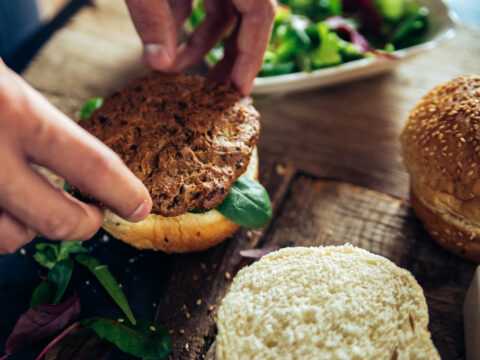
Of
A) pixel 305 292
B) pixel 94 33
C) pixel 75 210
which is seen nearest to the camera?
pixel 75 210

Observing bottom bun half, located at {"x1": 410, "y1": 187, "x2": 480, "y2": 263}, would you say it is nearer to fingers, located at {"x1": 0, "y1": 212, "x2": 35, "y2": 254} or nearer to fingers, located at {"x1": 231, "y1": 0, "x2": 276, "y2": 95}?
fingers, located at {"x1": 231, "y1": 0, "x2": 276, "y2": 95}

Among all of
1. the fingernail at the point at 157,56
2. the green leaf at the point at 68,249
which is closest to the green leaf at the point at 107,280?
the green leaf at the point at 68,249

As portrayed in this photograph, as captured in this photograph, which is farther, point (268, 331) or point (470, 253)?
point (470, 253)

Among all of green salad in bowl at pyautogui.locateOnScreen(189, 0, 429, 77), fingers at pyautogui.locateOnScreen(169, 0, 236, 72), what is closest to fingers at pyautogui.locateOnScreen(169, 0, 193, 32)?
fingers at pyautogui.locateOnScreen(169, 0, 236, 72)

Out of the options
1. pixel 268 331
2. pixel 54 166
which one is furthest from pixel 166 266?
pixel 54 166

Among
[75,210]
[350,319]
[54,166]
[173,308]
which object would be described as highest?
[54,166]

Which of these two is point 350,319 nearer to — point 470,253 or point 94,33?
point 470,253

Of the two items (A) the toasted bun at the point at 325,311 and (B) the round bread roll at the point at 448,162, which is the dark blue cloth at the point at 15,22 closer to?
(A) the toasted bun at the point at 325,311
